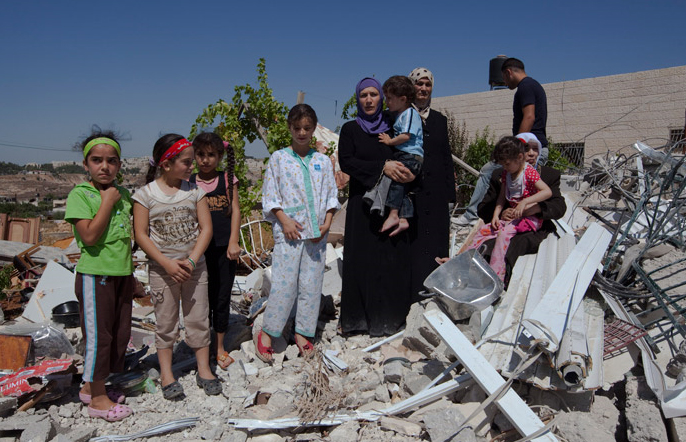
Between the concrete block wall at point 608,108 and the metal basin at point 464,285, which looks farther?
the concrete block wall at point 608,108

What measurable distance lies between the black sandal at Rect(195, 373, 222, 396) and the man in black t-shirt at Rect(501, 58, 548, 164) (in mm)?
3327

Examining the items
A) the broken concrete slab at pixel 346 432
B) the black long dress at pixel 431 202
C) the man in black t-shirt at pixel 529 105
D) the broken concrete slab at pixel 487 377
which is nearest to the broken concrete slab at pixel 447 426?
the broken concrete slab at pixel 487 377

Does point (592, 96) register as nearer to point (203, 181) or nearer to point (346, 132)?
point (346, 132)

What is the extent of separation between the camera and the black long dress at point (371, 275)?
12.9 ft

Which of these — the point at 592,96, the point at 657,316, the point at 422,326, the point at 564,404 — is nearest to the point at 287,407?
the point at 422,326

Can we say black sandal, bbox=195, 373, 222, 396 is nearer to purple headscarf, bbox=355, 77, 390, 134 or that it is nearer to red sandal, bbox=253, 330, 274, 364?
red sandal, bbox=253, 330, 274, 364

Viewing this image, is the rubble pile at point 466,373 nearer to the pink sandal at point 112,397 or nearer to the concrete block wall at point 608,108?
the pink sandal at point 112,397

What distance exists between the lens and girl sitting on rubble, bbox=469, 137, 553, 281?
11.7ft

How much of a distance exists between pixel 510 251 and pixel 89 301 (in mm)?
2852

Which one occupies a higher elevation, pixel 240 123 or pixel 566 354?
pixel 240 123

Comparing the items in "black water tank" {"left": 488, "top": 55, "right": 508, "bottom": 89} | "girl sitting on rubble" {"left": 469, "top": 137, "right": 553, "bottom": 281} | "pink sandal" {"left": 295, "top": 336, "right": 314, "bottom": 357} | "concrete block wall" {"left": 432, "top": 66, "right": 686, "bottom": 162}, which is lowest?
"pink sandal" {"left": 295, "top": 336, "right": 314, "bottom": 357}

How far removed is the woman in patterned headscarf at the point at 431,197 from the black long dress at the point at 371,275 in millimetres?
108

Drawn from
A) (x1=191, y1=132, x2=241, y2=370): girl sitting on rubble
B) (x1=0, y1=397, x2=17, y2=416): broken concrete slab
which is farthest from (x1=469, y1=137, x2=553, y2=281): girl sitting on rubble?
(x1=0, y1=397, x2=17, y2=416): broken concrete slab

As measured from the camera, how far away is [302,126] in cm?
344
